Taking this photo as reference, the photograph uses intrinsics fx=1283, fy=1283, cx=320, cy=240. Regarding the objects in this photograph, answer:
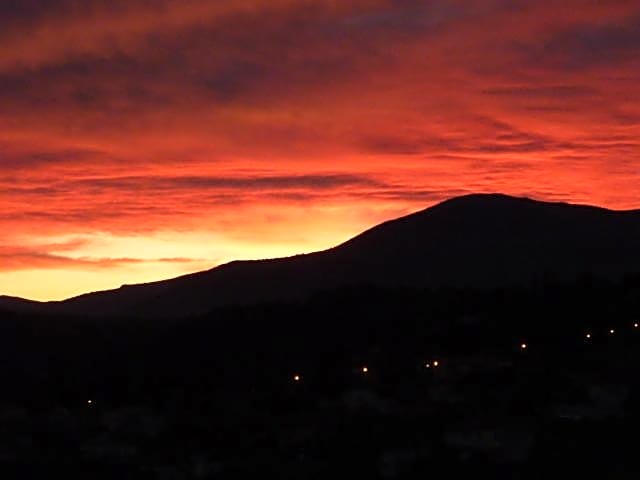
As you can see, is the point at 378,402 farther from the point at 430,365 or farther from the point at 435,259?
the point at 435,259

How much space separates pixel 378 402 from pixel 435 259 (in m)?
38.9

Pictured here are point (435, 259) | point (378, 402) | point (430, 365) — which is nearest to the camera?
point (378, 402)

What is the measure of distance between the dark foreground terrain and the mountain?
23697 mm

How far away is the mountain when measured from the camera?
6097cm

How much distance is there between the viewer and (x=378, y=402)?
88.3 ft

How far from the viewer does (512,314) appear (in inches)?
1310

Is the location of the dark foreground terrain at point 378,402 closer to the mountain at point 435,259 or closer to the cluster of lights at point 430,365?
the cluster of lights at point 430,365

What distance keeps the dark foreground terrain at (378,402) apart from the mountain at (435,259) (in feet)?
77.7

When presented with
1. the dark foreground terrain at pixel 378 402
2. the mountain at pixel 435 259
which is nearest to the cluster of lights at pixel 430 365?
the dark foreground terrain at pixel 378 402

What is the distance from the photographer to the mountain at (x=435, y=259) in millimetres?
60969

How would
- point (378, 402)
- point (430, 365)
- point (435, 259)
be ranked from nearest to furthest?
point (378, 402)
point (430, 365)
point (435, 259)

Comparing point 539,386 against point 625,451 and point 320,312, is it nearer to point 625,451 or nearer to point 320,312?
point 625,451

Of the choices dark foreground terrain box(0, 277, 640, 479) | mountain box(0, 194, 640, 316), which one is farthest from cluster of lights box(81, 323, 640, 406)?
mountain box(0, 194, 640, 316)

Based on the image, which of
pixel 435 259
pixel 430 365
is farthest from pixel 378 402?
pixel 435 259
